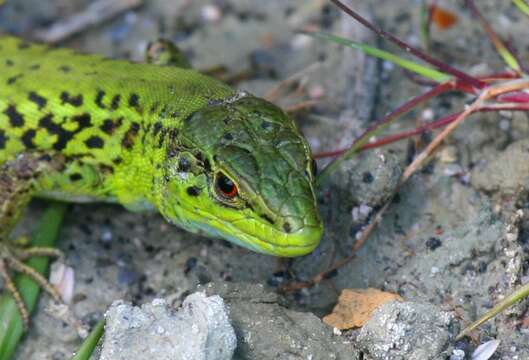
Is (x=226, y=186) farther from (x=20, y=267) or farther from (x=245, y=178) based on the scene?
(x=20, y=267)

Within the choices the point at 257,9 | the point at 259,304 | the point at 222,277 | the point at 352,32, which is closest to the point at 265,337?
the point at 259,304

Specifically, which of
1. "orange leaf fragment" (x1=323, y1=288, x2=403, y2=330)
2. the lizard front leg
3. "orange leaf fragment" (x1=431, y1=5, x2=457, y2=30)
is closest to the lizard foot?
the lizard front leg

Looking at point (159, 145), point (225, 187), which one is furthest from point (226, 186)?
point (159, 145)

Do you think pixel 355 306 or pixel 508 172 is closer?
pixel 355 306

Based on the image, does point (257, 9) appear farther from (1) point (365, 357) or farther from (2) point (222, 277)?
(1) point (365, 357)

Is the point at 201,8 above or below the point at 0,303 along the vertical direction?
above

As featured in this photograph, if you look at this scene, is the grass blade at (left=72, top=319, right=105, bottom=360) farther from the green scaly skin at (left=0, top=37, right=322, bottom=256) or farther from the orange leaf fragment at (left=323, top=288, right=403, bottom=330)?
the orange leaf fragment at (left=323, top=288, right=403, bottom=330)
